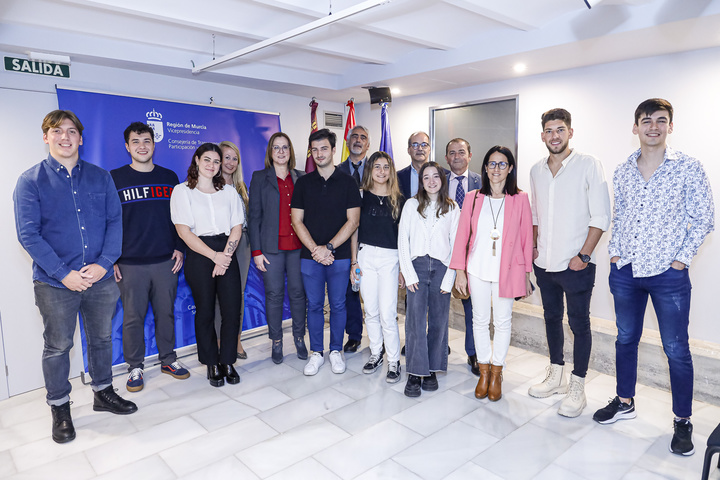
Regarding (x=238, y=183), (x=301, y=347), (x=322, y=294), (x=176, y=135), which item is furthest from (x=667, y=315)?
(x=176, y=135)

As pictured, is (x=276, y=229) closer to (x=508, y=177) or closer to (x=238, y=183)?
(x=238, y=183)

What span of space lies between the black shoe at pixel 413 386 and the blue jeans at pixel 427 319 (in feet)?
0.16

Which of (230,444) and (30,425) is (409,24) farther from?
(30,425)

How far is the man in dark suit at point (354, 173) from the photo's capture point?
172 inches

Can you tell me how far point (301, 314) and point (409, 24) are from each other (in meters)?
2.57

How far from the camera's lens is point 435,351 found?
11.7 feet

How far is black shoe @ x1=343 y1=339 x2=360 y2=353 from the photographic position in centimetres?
442

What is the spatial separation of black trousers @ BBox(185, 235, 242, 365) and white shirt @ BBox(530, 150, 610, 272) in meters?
2.36

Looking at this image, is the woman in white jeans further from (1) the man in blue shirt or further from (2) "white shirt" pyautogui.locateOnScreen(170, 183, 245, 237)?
(1) the man in blue shirt

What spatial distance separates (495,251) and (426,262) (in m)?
0.49

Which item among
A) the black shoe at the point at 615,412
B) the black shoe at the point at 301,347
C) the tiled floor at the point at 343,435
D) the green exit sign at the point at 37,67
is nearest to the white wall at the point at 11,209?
the green exit sign at the point at 37,67

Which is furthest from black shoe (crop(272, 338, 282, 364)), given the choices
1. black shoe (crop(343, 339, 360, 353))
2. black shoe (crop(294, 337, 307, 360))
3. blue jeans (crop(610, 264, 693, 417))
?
blue jeans (crop(610, 264, 693, 417))

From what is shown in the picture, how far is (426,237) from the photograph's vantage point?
11.0ft

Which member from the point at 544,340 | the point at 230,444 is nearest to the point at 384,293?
the point at 230,444
